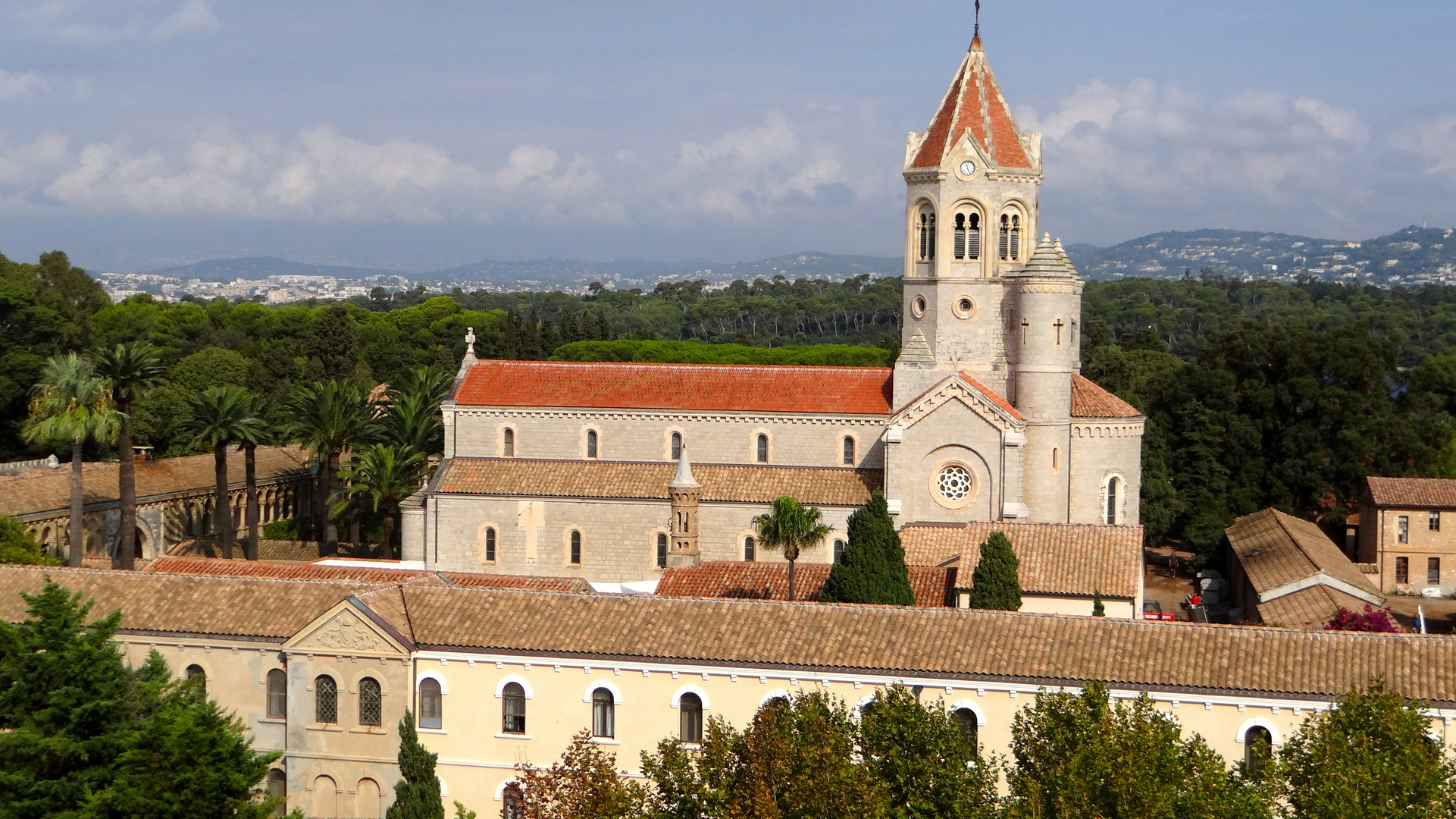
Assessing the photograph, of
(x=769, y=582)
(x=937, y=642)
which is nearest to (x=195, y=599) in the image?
(x=769, y=582)

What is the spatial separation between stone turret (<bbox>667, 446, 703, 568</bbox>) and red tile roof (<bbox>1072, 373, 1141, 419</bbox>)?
13.8 metres

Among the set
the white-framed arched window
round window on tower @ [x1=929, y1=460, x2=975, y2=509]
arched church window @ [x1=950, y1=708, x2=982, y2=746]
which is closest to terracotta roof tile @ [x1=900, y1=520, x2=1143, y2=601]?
round window on tower @ [x1=929, y1=460, x2=975, y2=509]

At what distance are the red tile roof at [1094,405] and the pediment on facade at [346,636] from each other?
27.9m

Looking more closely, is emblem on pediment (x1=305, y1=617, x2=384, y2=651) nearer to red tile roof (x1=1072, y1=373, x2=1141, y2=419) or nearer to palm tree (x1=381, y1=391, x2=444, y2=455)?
palm tree (x1=381, y1=391, x2=444, y2=455)

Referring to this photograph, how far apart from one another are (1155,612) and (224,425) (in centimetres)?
3507

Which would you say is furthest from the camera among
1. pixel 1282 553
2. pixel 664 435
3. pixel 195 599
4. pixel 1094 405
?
pixel 664 435

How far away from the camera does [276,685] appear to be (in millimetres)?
36156

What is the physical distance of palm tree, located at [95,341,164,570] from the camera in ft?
176

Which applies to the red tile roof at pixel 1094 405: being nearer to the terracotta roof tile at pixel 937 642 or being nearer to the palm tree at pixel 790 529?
the palm tree at pixel 790 529

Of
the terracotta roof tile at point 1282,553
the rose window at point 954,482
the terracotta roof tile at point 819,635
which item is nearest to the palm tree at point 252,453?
the terracotta roof tile at point 819,635

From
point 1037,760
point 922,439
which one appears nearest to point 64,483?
point 922,439

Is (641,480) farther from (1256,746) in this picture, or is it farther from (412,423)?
(1256,746)

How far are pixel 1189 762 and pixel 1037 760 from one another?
8.26ft

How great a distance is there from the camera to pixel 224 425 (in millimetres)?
57969
